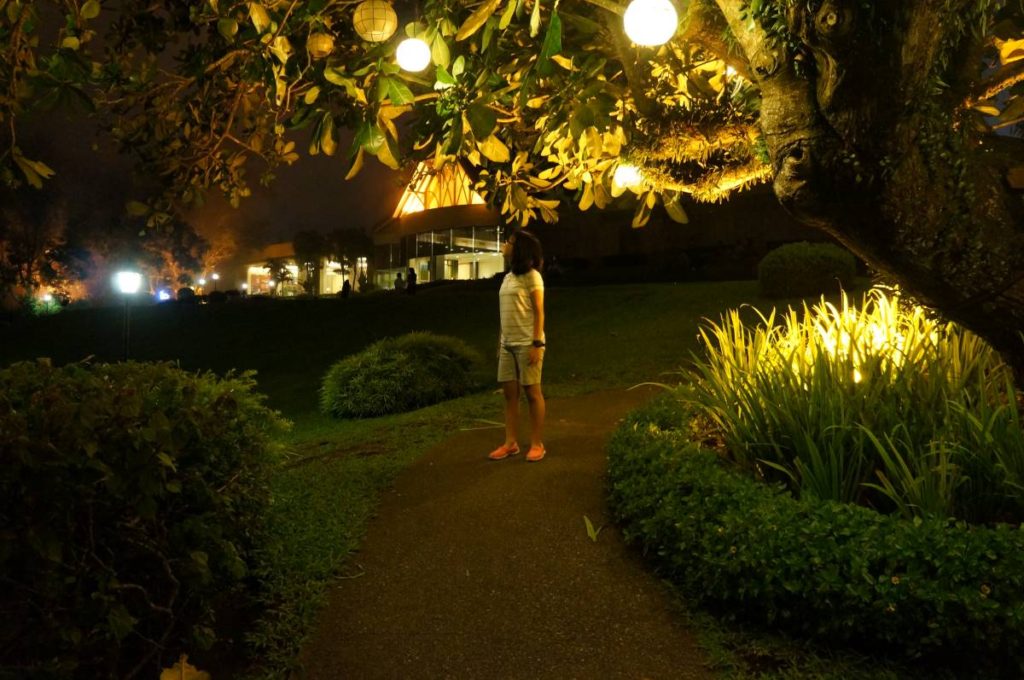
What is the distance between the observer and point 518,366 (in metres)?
5.99

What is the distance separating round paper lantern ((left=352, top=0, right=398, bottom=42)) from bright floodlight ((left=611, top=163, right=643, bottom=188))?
98.0 inches

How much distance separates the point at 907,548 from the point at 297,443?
779cm

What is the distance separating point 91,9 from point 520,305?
342 cm

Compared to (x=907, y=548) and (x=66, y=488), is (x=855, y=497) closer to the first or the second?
(x=907, y=548)

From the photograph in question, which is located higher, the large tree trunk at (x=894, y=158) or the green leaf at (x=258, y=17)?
the green leaf at (x=258, y=17)

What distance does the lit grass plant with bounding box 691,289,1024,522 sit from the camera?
146 inches

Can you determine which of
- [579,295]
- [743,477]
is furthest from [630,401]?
[579,295]

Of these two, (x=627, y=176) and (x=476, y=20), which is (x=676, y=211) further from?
(x=476, y=20)

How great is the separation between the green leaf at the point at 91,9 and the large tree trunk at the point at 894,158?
351 cm

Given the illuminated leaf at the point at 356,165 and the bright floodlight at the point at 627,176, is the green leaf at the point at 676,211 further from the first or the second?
the illuminated leaf at the point at 356,165

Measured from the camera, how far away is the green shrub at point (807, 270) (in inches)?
652

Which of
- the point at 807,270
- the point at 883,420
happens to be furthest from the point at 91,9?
the point at 807,270

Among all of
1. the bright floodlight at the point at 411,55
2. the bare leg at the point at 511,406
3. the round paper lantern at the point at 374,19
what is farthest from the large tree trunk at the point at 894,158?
the bare leg at the point at 511,406

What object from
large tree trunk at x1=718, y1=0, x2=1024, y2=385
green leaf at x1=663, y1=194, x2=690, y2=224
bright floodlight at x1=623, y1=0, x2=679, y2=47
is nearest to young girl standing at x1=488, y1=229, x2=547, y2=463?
green leaf at x1=663, y1=194, x2=690, y2=224
